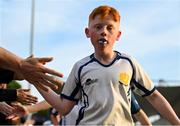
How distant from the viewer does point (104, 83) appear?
14.0 feet

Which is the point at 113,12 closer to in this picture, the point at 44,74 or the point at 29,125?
the point at 44,74

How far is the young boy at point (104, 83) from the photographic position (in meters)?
4.26

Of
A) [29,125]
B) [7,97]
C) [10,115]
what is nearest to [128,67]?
[10,115]

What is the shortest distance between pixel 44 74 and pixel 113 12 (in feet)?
5.13

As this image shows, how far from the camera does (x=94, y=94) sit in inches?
169

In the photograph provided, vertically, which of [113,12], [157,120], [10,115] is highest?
[113,12]

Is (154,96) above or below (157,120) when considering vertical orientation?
above

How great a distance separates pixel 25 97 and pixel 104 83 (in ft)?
2.82

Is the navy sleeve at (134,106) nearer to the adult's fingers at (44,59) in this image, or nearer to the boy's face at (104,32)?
the boy's face at (104,32)

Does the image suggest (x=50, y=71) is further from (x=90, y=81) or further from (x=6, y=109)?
(x=6, y=109)

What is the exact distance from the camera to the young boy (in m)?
4.26

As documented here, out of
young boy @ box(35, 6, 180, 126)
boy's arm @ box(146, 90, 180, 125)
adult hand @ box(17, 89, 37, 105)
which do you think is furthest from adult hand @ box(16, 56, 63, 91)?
boy's arm @ box(146, 90, 180, 125)

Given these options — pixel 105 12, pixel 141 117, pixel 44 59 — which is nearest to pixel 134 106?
pixel 141 117

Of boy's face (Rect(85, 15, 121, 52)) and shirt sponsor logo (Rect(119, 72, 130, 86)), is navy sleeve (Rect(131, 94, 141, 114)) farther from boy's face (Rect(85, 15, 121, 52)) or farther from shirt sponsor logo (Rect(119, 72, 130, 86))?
boy's face (Rect(85, 15, 121, 52))
